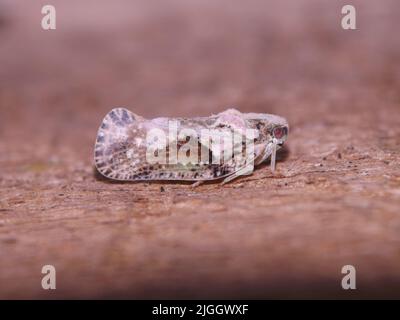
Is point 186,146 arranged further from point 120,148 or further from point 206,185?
point 120,148

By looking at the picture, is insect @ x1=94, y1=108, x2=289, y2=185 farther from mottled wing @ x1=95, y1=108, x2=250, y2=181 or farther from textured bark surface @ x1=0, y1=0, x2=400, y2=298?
textured bark surface @ x1=0, y1=0, x2=400, y2=298

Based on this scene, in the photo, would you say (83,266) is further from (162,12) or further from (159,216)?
(162,12)

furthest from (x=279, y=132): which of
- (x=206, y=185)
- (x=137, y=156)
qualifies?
(x=137, y=156)

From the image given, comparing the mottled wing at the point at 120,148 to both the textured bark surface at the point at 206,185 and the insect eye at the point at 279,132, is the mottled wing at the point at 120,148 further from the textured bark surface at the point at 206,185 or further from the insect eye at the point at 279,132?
the insect eye at the point at 279,132

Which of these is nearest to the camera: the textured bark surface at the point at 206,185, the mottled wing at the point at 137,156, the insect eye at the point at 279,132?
the textured bark surface at the point at 206,185

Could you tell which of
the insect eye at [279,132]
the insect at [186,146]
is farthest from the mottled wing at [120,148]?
the insect eye at [279,132]

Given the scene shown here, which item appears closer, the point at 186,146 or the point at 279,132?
the point at 186,146
